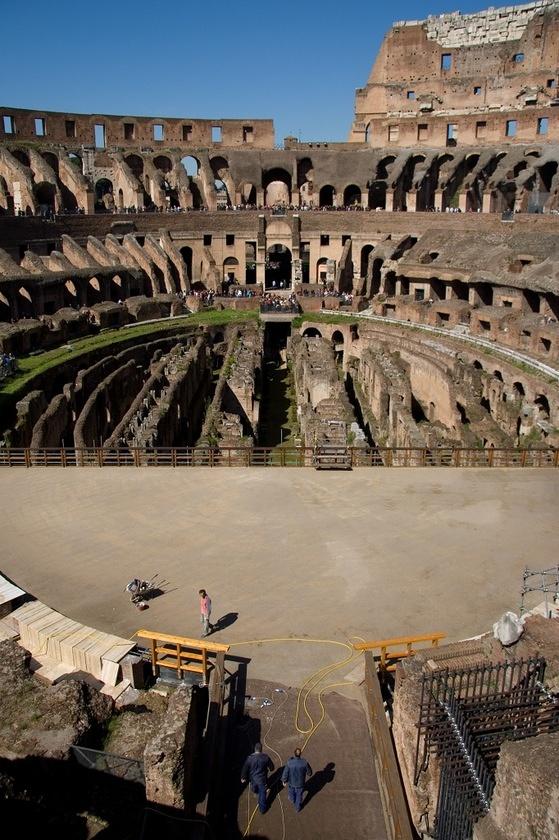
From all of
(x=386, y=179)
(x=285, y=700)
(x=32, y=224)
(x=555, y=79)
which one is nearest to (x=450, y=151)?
(x=386, y=179)

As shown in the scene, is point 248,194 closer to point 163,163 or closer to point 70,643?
point 163,163

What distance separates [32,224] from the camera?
1344 inches

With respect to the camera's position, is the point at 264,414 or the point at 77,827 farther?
the point at 264,414

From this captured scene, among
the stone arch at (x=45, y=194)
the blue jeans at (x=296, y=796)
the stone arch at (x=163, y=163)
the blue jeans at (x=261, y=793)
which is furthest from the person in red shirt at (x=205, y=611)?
the stone arch at (x=163, y=163)

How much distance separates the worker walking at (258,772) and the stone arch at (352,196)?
135 feet

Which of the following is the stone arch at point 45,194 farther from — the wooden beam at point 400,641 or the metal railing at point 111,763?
the metal railing at point 111,763

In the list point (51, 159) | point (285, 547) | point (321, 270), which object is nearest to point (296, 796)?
point (285, 547)

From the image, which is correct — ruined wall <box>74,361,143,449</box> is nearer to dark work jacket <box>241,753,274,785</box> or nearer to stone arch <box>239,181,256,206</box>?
dark work jacket <box>241,753,274,785</box>

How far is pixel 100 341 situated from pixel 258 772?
918 inches

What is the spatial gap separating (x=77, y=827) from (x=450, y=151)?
42605mm

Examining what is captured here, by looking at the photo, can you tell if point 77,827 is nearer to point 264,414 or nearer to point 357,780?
point 357,780

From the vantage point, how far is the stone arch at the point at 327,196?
44.2 m

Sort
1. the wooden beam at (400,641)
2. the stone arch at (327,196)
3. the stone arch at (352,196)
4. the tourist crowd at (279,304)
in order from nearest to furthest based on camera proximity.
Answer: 1. the wooden beam at (400,641)
2. the tourist crowd at (279,304)
3. the stone arch at (352,196)
4. the stone arch at (327,196)

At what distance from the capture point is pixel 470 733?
6098mm
